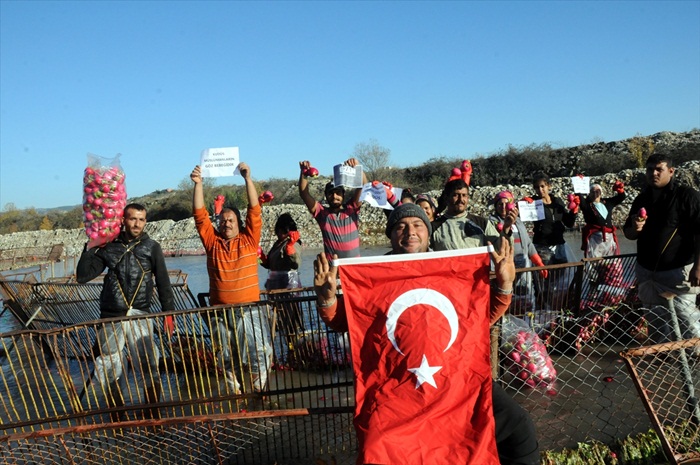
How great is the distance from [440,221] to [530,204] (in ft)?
5.32

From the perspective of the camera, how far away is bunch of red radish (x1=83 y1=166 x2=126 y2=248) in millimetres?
5285

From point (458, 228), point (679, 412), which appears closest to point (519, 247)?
point (458, 228)

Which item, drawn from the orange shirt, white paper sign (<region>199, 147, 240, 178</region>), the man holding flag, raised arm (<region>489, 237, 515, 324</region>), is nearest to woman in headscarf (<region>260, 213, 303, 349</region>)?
the orange shirt

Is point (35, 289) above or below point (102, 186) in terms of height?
below

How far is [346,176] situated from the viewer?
5.63 meters

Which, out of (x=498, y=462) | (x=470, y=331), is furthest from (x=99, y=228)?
(x=498, y=462)

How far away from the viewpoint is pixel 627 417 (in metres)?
4.68

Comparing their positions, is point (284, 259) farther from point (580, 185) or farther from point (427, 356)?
point (427, 356)

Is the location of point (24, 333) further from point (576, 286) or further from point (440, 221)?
point (576, 286)

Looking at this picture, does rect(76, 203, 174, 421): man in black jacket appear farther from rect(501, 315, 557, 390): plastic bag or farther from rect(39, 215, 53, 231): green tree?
rect(39, 215, 53, 231): green tree

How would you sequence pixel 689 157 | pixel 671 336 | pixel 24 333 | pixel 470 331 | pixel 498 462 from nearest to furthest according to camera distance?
pixel 498 462, pixel 470 331, pixel 24 333, pixel 671 336, pixel 689 157

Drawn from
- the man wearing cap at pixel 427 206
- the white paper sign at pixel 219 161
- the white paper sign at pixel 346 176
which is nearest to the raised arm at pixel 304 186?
the white paper sign at pixel 346 176

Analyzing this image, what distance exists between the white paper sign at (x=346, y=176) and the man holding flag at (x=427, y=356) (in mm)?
2036

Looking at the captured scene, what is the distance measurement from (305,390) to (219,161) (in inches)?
91.0
